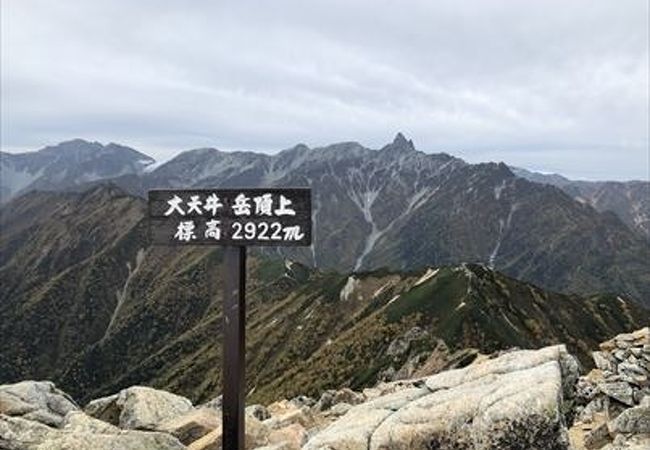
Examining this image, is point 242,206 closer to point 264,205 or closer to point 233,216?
point 233,216

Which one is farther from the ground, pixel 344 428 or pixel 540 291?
pixel 344 428

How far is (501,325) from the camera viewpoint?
474 feet

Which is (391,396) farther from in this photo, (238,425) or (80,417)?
(80,417)

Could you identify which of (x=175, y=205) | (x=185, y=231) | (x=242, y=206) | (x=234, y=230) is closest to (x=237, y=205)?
(x=242, y=206)

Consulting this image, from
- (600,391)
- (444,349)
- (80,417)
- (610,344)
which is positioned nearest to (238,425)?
(80,417)

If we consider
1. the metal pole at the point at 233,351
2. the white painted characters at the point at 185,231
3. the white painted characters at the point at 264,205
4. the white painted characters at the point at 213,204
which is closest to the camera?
the white painted characters at the point at 264,205

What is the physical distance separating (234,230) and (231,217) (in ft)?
1.24

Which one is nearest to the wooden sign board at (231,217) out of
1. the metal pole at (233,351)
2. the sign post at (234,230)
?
the sign post at (234,230)

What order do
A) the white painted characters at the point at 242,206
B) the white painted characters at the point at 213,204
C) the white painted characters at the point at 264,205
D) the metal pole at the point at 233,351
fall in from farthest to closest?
the white painted characters at the point at 213,204 < the metal pole at the point at 233,351 < the white painted characters at the point at 242,206 < the white painted characters at the point at 264,205

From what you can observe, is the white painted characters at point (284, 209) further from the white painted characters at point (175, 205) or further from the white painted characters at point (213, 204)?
the white painted characters at point (175, 205)

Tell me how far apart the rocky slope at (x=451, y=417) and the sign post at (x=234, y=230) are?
3.58 meters

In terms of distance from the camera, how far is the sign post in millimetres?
19656

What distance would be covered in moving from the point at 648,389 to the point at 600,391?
83.9 inches

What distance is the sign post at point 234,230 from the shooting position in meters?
19.7
